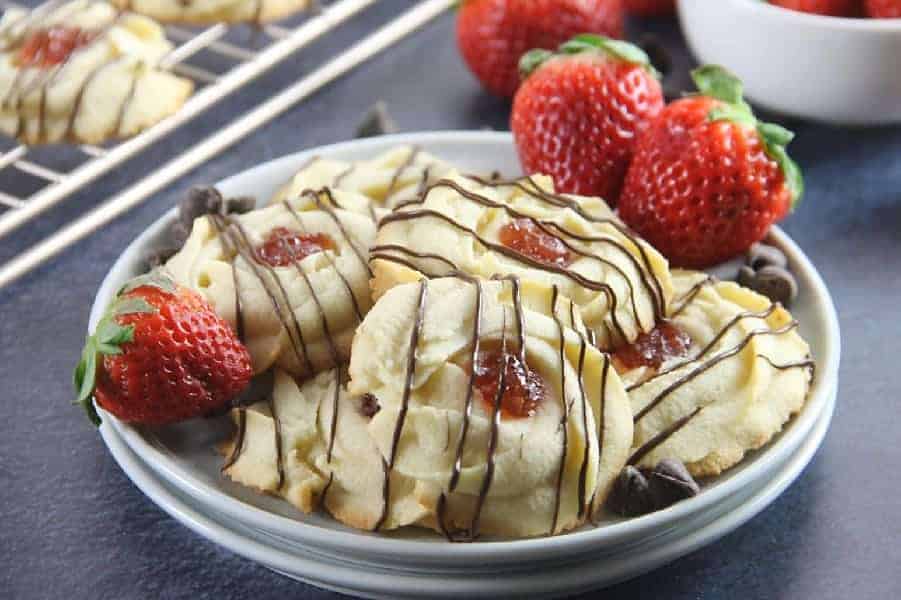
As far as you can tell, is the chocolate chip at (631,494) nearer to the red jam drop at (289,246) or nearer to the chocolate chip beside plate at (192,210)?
the red jam drop at (289,246)

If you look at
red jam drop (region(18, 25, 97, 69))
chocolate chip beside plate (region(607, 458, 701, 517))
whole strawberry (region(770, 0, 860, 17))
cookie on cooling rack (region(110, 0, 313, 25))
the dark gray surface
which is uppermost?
red jam drop (region(18, 25, 97, 69))

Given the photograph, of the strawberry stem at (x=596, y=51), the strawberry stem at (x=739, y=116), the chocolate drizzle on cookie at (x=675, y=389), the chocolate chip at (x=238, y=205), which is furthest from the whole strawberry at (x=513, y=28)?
the chocolate drizzle on cookie at (x=675, y=389)

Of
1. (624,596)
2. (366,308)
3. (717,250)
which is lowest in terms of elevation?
(624,596)

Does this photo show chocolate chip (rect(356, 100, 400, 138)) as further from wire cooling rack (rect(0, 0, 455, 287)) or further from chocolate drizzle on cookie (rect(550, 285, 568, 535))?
chocolate drizzle on cookie (rect(550, 285, 568, 535))

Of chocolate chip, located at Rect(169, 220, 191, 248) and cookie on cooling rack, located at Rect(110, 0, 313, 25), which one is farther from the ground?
cookie on cooling rack, located at Rect(110, 0, 313, 25)

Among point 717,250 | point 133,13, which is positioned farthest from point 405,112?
point 717,250

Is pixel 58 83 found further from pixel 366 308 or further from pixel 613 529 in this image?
pixel 613 529

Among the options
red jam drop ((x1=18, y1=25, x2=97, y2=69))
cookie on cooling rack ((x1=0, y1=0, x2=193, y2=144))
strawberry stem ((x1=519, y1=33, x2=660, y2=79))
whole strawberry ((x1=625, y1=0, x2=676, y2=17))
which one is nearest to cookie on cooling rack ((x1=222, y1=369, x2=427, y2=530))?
strawberry stem ((x1=519, y1=33, x2=660, y2=79))
